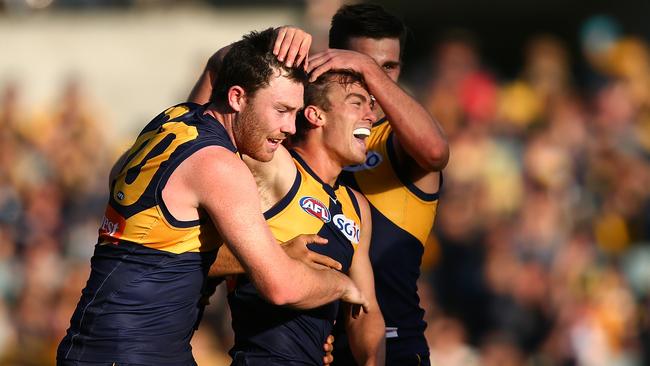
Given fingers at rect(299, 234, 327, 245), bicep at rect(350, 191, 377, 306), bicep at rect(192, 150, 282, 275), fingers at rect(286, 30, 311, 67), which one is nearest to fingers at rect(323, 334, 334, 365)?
bicep at rect(350, 191, 377, 306)

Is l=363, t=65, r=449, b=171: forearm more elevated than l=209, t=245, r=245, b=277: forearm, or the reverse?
l=363, t=65, r=449, b=171: forearm

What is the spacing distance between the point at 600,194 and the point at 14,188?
678 cm

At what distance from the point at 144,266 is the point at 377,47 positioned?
2055 millimetres

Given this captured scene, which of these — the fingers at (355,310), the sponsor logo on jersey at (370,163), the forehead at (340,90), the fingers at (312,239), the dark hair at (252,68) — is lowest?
the fingers at (355,310)

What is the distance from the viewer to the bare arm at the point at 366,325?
5559 millimetres

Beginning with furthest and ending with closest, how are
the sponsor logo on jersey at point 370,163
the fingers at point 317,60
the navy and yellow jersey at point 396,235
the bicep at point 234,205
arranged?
the sponsor logo on jersey at point 370,163 → the navy and yellow jersey at point 396,235 → the fingers at point 317,60 → the bicep at point 234,205

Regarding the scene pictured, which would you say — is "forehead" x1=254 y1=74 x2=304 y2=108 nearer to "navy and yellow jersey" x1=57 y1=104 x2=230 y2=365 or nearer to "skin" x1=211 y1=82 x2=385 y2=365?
"navy and yellow jersey" x1=57 y1=104 x2=230 y2=365

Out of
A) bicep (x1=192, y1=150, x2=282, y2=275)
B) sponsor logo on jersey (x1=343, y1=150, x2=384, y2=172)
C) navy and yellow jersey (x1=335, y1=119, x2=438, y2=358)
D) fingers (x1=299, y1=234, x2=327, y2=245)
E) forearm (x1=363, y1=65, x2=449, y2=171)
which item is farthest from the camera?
sponsor logo on jersey (x1=343, y1=150, x2=384, y2=172)

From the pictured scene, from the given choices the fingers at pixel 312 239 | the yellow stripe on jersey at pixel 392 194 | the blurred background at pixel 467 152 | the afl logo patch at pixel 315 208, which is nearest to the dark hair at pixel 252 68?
the afl logo patch at pixel 315 208

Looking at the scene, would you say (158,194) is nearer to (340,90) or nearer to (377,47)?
(340,90)

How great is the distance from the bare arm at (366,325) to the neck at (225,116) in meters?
1.03

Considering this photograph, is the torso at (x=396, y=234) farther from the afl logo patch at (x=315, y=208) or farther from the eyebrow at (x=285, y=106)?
the eyebrow at (x=285, y=106)

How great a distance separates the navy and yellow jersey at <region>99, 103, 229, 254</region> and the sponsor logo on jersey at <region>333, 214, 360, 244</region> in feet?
2.49

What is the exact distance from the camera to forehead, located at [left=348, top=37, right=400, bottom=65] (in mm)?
6117
